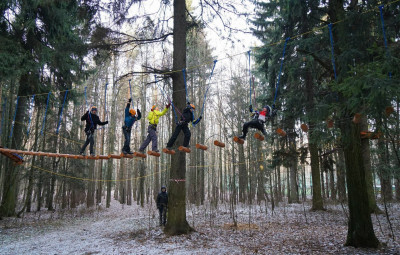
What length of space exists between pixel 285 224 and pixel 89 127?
779 centimetres

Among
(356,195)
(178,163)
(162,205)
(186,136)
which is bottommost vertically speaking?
(162,205)

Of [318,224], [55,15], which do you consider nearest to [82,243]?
[318,224]

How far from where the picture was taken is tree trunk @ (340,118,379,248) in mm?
6074

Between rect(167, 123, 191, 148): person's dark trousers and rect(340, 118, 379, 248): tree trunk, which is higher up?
rect(167, 123, 191, 148): person's dark trousers

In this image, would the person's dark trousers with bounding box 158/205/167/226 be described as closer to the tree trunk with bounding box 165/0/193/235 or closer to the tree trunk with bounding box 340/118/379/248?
the tree trunk with bounding box 165/0/193/235

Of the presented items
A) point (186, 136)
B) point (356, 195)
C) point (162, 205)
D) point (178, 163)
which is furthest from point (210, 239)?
point (356, 195)

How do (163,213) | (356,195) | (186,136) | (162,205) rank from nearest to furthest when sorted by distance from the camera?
(356,195)
(186,136)
(162,205)
(163,213)

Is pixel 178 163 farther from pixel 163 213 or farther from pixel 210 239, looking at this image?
pixel 163 213

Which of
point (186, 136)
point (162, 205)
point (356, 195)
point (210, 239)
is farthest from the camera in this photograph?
point (162, 205)

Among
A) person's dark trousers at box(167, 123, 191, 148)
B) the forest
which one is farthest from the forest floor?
person's dark trousers at box(167, 123, 191, 148)

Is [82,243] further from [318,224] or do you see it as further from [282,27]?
[282,27]

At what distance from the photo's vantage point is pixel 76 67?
44.5 feet

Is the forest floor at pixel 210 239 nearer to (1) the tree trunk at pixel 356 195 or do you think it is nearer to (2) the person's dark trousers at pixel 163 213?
(1) the tree trunk at pixel 356 195

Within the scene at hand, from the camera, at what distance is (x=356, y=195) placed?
20.6 ft
